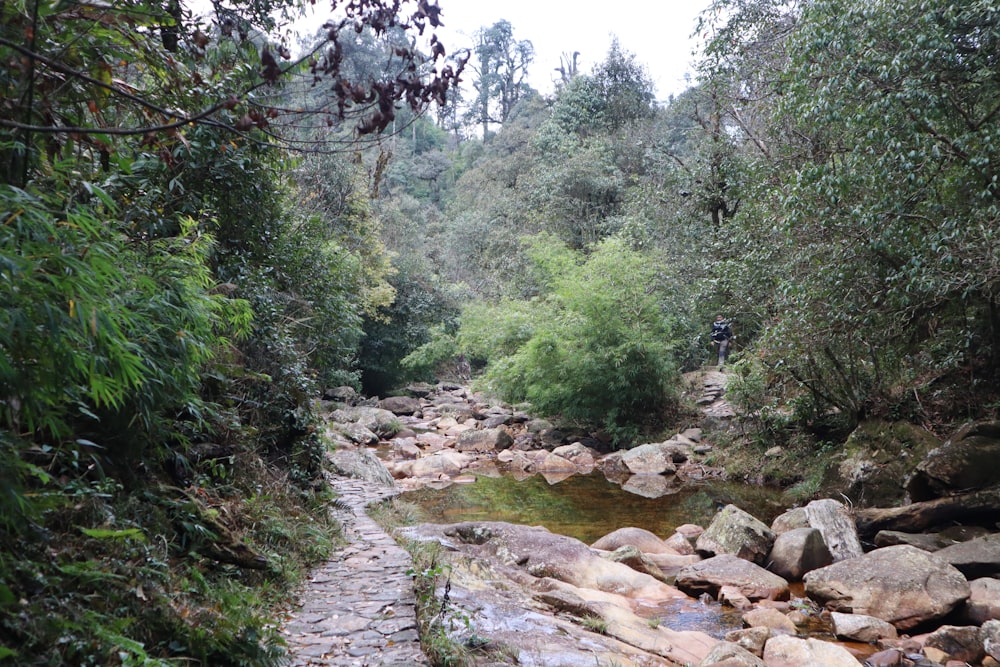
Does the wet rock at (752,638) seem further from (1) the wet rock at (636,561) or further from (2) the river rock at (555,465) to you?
(2) the river rock at (555,465)

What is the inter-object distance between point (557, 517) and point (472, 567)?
4498mm

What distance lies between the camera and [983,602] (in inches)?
252

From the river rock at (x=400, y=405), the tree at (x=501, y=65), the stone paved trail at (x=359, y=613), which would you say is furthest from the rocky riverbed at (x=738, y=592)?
the tree at (x=501, y=65)

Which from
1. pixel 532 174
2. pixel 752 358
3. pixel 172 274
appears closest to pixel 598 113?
pixel 532 174

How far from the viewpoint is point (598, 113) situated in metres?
27.6

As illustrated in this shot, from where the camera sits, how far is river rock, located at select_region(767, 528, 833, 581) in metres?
7.98

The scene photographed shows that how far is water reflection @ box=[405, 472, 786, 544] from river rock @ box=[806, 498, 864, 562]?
163cm

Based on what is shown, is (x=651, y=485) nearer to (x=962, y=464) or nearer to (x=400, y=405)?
(x=962, y=464)

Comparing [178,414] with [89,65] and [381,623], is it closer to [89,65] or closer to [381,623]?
[381,623]

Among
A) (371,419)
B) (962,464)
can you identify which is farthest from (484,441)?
(962,464)

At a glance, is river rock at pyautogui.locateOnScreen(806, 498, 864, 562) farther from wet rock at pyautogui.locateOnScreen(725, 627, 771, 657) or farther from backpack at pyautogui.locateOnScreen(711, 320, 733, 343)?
backpack at pyautogui.locateOnScreen(711, 320, 733, 343)

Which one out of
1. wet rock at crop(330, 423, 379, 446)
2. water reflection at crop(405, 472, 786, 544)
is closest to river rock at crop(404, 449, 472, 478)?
water reflection at crop(405, 472, 786, 544)

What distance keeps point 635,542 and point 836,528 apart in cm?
245

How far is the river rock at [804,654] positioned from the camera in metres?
5.43
